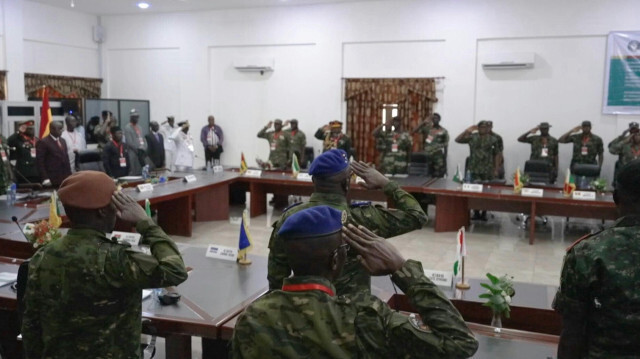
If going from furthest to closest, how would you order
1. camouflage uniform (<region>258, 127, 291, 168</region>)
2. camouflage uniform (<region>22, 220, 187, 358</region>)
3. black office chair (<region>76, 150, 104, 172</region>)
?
1. camouflage uniform (<region>258, 127, 291, 168</region>)
2. black office chair (<region>76, 150, 104, 172</region>)
3. camouflage uniform (<region>22, 220, 187, 358</region>)

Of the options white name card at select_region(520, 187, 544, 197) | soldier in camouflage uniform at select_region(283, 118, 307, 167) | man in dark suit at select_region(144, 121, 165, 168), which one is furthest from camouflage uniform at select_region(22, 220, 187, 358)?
man in dark suit at select_region(144, 121, 165, 168)

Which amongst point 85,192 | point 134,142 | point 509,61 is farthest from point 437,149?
point 85,192

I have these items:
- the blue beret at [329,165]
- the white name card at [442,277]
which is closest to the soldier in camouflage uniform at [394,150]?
the white name card at [442,277]

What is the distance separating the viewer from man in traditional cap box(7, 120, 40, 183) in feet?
28.7

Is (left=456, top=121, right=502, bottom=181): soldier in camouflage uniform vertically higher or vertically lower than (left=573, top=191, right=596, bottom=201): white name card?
higher

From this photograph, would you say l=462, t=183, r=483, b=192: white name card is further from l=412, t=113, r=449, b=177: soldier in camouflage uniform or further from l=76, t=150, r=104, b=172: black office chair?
l=76, t=150, r=104, b=172: black office chair

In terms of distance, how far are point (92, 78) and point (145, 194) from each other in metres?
7.90

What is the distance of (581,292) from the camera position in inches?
65.8

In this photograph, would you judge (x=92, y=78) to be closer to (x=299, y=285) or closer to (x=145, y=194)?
(x=145, y=194)

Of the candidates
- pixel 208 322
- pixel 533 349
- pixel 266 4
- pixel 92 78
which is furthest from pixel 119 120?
pixel 533 349

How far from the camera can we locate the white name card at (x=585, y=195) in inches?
261

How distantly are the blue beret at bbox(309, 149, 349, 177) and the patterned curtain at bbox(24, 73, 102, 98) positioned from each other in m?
10.9

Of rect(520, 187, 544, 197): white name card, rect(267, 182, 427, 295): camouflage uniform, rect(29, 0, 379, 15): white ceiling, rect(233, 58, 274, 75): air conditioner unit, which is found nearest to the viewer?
rect(267, 182, 427, 295): camouflage uniform

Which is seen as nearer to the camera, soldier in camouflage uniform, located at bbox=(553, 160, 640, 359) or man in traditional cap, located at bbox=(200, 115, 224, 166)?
soldier in camouflage uniform, located at bbox=(553, 160, 640, 359)
